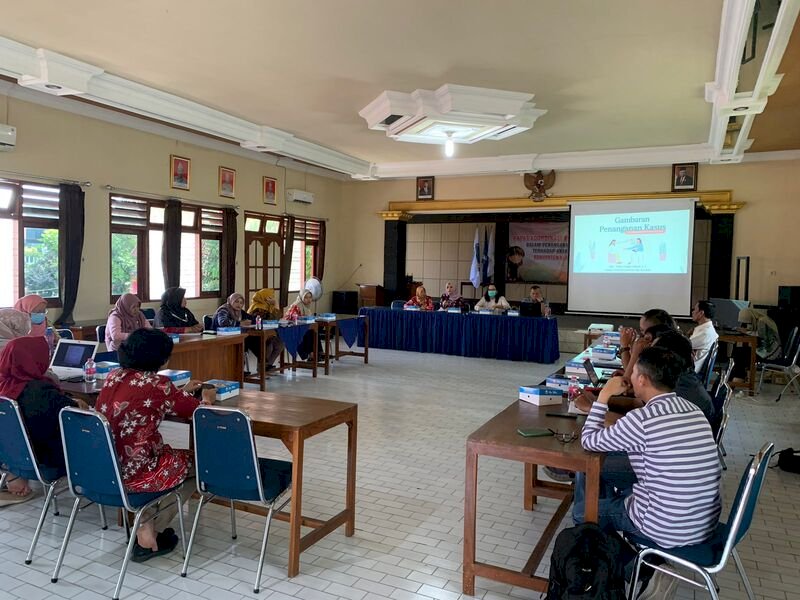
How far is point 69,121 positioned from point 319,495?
5.87 m

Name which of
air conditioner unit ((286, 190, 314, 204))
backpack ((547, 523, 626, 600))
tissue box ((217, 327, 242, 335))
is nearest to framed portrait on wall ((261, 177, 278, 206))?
air conditioner unit ((286, 190, 314, 204))

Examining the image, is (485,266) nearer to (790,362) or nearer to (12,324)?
(790,362)

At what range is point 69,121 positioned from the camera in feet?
23.2

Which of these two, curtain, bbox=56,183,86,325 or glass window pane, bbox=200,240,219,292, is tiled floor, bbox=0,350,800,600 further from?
glass window pane, bbox=200,240,219,292

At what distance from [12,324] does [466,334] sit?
6.54 m

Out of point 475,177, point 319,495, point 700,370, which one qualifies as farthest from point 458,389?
point 475,177

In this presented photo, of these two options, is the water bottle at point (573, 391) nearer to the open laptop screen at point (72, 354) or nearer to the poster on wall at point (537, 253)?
the open laptop screen at point (72, 354)

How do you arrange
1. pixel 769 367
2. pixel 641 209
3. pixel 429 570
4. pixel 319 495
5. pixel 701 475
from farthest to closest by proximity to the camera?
pixel 641 209 → pixel 769 367 → pixel 319 495 → pixel 429 570 → pixel 701 475

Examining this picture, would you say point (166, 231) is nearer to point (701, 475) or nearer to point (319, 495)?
point (319, 495)

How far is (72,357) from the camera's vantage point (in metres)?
3.73

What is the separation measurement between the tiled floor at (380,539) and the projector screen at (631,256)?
4.62 metres

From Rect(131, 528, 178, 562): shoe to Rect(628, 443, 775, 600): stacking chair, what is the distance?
2.06 m

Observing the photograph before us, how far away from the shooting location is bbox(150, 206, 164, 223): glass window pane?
327 inches

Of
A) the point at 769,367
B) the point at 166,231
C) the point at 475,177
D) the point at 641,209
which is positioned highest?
the point at 475,177
